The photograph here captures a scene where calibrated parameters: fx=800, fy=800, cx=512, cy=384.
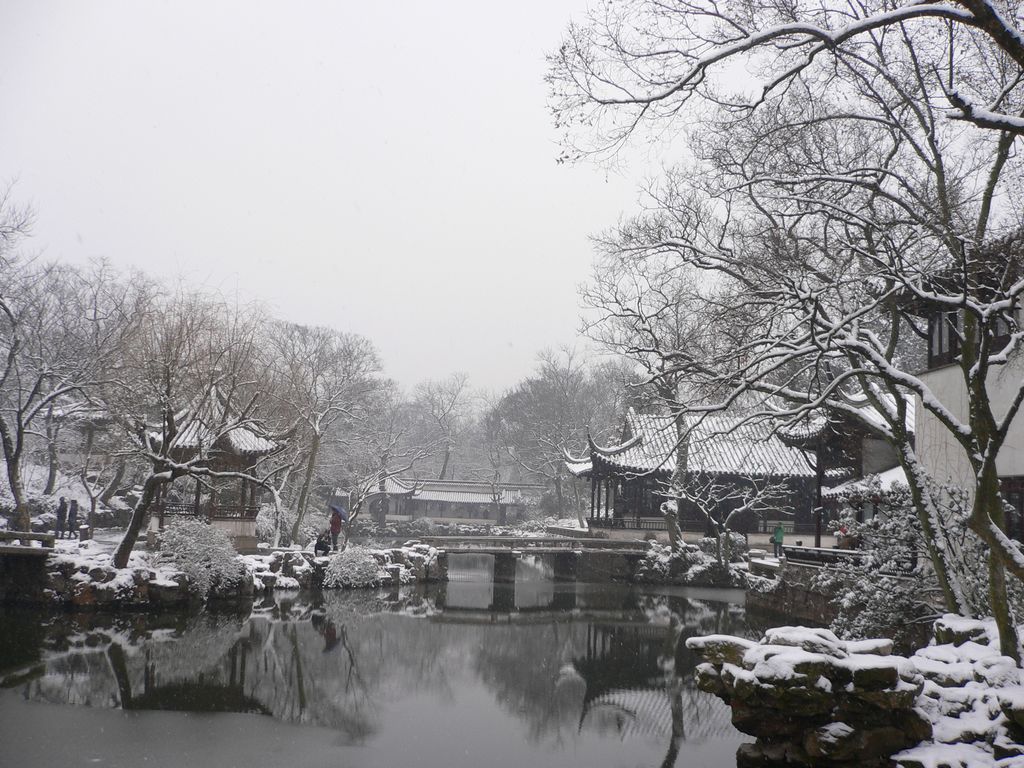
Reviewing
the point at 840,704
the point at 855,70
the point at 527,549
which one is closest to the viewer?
the point at 840,704

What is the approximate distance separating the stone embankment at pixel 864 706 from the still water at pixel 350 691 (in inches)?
71.8

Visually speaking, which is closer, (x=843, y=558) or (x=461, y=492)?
(x=843, y=558)

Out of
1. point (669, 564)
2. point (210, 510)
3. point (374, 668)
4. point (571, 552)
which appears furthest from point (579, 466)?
point (374, 668)

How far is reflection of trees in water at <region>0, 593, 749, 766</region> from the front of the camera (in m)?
10.0

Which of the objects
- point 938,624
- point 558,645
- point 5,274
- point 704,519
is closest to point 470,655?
point 558,645

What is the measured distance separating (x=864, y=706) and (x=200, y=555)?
14127 millimetres

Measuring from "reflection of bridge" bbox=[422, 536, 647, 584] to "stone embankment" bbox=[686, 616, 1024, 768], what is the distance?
18452 mm

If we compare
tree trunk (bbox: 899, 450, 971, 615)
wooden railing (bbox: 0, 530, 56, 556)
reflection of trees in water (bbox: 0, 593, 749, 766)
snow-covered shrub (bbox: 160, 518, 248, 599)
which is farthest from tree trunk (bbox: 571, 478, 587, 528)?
tree trunk (bbox: 899, 450, 971, 615)

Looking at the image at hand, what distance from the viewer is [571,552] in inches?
1070

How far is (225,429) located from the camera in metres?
16.9

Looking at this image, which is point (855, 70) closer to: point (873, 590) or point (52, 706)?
point (873, 590)

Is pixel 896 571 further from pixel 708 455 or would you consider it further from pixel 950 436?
pixel 708 455

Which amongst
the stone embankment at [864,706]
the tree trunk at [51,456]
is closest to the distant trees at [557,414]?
the tree trunk at [51,456]

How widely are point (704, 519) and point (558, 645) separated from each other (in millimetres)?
16817
